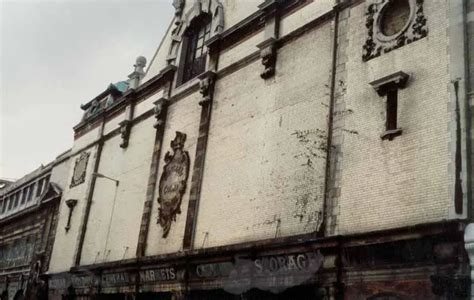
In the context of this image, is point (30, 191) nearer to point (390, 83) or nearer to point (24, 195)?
point (24, 195)

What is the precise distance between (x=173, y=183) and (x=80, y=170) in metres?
8.84

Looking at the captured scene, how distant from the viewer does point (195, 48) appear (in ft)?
65.4

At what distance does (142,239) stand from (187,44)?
24.1 feet

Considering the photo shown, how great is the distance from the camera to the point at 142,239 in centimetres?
1797

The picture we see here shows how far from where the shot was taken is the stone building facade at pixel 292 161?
9.93 m

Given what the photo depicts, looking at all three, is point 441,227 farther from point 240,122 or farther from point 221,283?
point 240,122

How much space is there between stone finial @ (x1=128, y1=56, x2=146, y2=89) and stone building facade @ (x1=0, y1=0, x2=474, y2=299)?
0.53 meters

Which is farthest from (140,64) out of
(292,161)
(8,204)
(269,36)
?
(8,204)

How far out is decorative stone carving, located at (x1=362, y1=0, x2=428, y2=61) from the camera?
37.0ft

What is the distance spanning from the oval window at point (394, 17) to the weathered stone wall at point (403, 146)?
1.82 feet

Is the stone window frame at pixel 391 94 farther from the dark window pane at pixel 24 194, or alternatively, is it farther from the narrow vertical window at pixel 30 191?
the dark window pane at pixel 24 194

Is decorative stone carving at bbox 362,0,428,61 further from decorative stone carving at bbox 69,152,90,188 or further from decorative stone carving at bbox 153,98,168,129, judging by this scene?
decorative stone carving at bbox 69,152,90,188

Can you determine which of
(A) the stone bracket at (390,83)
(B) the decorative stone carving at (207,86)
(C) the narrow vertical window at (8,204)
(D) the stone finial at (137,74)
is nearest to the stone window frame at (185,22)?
(B) the decorative stone carving at (207,86)

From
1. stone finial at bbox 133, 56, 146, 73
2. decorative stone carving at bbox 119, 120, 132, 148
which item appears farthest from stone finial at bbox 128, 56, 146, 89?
decorative stone carving at bbox 119, 120, 132, 148
